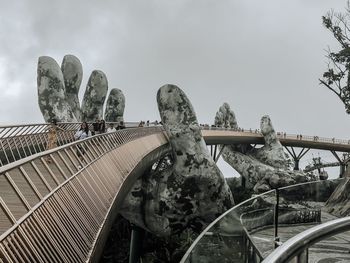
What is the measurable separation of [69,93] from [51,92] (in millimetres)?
3967

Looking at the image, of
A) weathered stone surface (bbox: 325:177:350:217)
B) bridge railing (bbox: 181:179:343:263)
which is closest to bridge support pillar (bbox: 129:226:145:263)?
weathered stone surface (bbox: 325:177:350:217)

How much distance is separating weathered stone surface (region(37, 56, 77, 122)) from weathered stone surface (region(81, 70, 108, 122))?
13.5ft

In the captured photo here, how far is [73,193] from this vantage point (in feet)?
24.5

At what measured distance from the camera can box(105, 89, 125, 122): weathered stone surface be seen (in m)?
37.6

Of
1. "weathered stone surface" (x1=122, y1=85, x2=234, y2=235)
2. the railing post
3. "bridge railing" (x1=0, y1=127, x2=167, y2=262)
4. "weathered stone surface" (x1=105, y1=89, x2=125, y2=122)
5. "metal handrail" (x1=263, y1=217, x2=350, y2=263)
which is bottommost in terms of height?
"weathered stone surface" (x1=122, y1=85, x2=234, y2=235)

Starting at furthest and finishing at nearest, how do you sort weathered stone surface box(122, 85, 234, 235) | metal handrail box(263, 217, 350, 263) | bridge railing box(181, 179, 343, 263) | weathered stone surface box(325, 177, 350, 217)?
weathered stone surface box(122, 85, 234, 235) < weathered stone surface box(325, 177, 350, 217) < bridge railing box(181, 179, 343, 263) < metal handrail box(263, 217, 350, 263)

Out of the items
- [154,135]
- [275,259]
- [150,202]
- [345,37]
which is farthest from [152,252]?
[275,259]

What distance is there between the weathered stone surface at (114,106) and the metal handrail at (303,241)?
3499 centimetres

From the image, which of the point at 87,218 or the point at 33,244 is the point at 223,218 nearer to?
the point at 87,218

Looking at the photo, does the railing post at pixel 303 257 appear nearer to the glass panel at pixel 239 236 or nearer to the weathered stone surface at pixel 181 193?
the glass panel at pixel 239 236

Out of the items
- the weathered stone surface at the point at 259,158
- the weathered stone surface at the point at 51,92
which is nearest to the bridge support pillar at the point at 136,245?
the weathered stone surface at the point at 51,92

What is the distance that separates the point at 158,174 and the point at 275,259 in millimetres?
21552

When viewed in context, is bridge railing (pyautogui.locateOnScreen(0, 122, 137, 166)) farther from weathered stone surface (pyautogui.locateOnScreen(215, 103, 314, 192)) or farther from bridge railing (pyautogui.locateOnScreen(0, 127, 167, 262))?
weathered stone surface (pyautogui.locateOnScreen(215, 103, 314, 192))

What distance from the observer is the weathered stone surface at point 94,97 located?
3478cm
